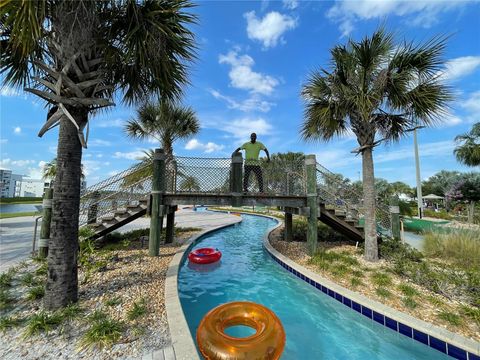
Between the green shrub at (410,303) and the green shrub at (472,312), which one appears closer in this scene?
the green shrub at (472,312)

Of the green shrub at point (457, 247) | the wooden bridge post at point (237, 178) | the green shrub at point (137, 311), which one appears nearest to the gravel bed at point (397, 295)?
the green shrub at point (457, 247)

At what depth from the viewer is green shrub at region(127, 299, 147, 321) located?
129 inches

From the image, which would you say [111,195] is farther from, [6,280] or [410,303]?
[410,303]

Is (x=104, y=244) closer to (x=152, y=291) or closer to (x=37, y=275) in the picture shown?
(x=37, y=275)

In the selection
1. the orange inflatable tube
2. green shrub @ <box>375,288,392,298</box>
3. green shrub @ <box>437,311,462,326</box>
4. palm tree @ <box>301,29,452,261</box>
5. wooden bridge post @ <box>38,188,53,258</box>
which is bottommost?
green shrub @ <box>437,311,462,326</box>

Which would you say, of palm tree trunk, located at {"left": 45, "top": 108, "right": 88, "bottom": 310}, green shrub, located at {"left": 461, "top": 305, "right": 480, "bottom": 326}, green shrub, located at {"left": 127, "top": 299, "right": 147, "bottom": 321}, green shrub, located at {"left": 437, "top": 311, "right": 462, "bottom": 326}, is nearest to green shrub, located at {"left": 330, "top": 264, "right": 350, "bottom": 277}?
green shrub, located at {"left": 437, "top": 311, "right": 462, "bottom": 326}

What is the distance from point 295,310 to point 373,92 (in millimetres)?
5163

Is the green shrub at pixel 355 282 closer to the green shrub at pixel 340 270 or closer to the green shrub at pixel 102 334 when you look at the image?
the green shrub at pixel 340 270

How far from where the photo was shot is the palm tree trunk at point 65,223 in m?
3.41

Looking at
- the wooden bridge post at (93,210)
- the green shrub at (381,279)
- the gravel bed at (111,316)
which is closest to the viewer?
the gravel bed at (111,316)

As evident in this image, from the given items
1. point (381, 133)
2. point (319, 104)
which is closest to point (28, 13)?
point (319, 104)

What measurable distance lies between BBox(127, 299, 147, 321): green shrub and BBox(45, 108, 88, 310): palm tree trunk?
0.96m

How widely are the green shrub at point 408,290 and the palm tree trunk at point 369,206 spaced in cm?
148

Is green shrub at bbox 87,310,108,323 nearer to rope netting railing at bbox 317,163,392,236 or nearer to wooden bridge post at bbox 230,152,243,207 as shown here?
wooden bridge post at bbox 230,152,243,207
